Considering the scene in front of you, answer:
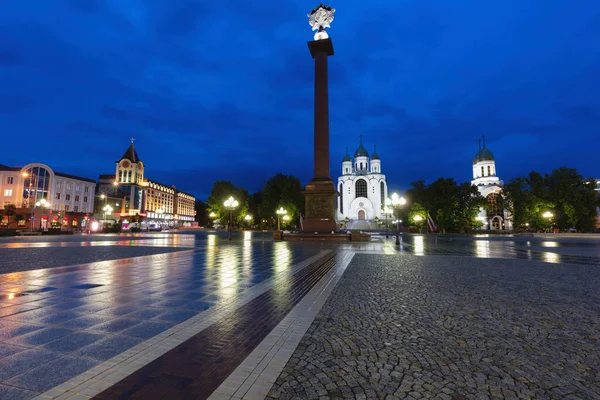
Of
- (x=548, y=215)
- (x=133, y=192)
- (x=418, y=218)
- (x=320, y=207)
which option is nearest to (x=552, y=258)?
(x=320, y=207)

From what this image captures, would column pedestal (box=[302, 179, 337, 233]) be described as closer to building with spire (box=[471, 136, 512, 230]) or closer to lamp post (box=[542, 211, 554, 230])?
lamp post (box=[542, 211, 554, 230])

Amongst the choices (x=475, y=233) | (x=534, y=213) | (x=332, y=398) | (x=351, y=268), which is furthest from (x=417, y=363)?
(x=534, y=213)

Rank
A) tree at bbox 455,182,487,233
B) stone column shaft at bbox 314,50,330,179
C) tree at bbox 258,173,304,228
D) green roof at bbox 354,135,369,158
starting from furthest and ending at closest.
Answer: green roof at bbox 354,135,369,158 < tree at bbox 258,173,304,228 < tree at bbox 455,182,487,233 < stone column shaft at bbox 314,50,330,179

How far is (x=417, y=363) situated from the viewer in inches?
123

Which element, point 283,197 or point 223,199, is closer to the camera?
point 283,197

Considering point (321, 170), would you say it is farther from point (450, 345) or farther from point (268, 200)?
point (268, 200)

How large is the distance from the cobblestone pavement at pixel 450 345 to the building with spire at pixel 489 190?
7042cm

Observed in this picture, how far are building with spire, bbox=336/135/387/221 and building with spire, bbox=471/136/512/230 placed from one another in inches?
1134

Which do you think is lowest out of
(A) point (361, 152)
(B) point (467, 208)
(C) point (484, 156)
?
(B) point (467, 208)

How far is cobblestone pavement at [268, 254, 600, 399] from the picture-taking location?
8.66ft

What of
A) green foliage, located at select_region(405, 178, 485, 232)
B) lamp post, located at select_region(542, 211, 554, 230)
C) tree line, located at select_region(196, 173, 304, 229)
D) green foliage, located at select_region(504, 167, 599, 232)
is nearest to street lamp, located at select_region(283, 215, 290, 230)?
tree line, located at select_region(196, 173, 304, 229)

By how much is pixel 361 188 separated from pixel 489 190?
38.8 m

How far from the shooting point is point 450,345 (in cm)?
358

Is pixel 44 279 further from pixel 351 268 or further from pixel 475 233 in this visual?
pixel 475 233
